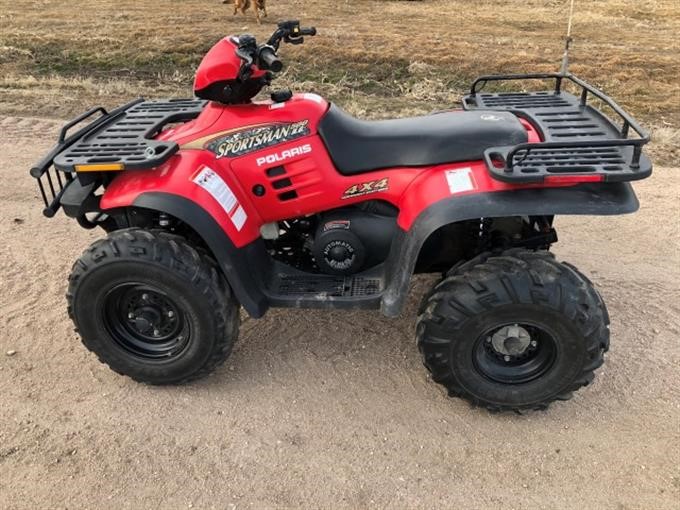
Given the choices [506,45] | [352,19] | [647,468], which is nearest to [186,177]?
[647,468]

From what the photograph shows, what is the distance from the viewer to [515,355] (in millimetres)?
3330

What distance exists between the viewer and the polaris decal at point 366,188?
3411 millimetres

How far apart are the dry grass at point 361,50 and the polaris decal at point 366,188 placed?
5.25 meters

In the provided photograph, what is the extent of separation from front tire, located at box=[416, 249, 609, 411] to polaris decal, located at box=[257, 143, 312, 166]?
99 cm

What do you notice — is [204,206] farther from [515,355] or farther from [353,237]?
[515,355]

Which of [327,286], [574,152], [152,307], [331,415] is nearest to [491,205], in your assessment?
[574,152]

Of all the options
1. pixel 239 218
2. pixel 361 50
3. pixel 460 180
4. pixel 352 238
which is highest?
pixel 460 180

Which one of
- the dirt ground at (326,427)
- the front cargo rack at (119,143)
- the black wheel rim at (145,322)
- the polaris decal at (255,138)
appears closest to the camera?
the dirt ground at (326,427)

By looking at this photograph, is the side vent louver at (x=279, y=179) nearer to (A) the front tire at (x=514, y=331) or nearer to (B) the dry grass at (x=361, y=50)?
(A) the front tire at (x=514, y=331)

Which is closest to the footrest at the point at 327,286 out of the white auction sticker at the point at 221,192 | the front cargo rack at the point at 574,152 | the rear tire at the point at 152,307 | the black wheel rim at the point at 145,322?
the rear tire at the point at 152,307

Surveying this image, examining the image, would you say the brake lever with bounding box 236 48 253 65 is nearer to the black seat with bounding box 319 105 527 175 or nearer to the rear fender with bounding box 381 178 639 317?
the black seat with bounding box 319 105 527 175

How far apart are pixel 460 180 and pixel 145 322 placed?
1840 millimetres

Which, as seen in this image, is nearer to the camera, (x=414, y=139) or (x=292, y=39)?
(x=414, y=139)

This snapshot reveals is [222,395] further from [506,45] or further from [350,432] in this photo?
[506,45]
